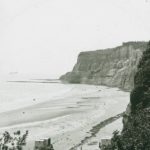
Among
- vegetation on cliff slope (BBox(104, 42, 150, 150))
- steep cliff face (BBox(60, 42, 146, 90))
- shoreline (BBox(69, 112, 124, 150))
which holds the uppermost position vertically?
steep cliff face (BBox(60, 42, 146, 90))

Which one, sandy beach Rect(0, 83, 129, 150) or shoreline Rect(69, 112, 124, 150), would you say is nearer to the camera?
shoreline Rect(69, 112, 124, 150)


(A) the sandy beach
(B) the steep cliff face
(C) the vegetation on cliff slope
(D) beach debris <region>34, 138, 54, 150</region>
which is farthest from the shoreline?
(B) the steep cliff face

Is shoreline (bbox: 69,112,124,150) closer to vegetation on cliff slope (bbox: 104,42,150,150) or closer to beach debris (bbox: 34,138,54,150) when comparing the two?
vegetation on cliff slope (bbox: 104,42,150,150)

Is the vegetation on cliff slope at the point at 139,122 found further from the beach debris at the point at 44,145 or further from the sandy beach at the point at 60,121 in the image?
the sandy beach at the point at 60,121

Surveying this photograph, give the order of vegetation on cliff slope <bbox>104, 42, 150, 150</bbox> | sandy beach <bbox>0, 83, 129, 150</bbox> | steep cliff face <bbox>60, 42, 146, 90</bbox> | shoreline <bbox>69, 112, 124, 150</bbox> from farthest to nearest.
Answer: steep cliff face <bbox>60, 42, 146, 90</bbox>, sandy beach <bbox>0, 83, 129, 150</bbox>, shoreline <bbox>69, 112, 124, 150</bbox>, vegetation on cliff slope <bbox>104, 42, 150, 150</bbox>

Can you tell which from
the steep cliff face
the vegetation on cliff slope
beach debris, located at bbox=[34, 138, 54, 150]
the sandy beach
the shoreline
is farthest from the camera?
the steep cliff face

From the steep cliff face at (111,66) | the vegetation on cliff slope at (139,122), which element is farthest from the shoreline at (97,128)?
the steep cliff face at (111,66)

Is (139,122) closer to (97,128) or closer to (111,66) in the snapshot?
(97,128)
